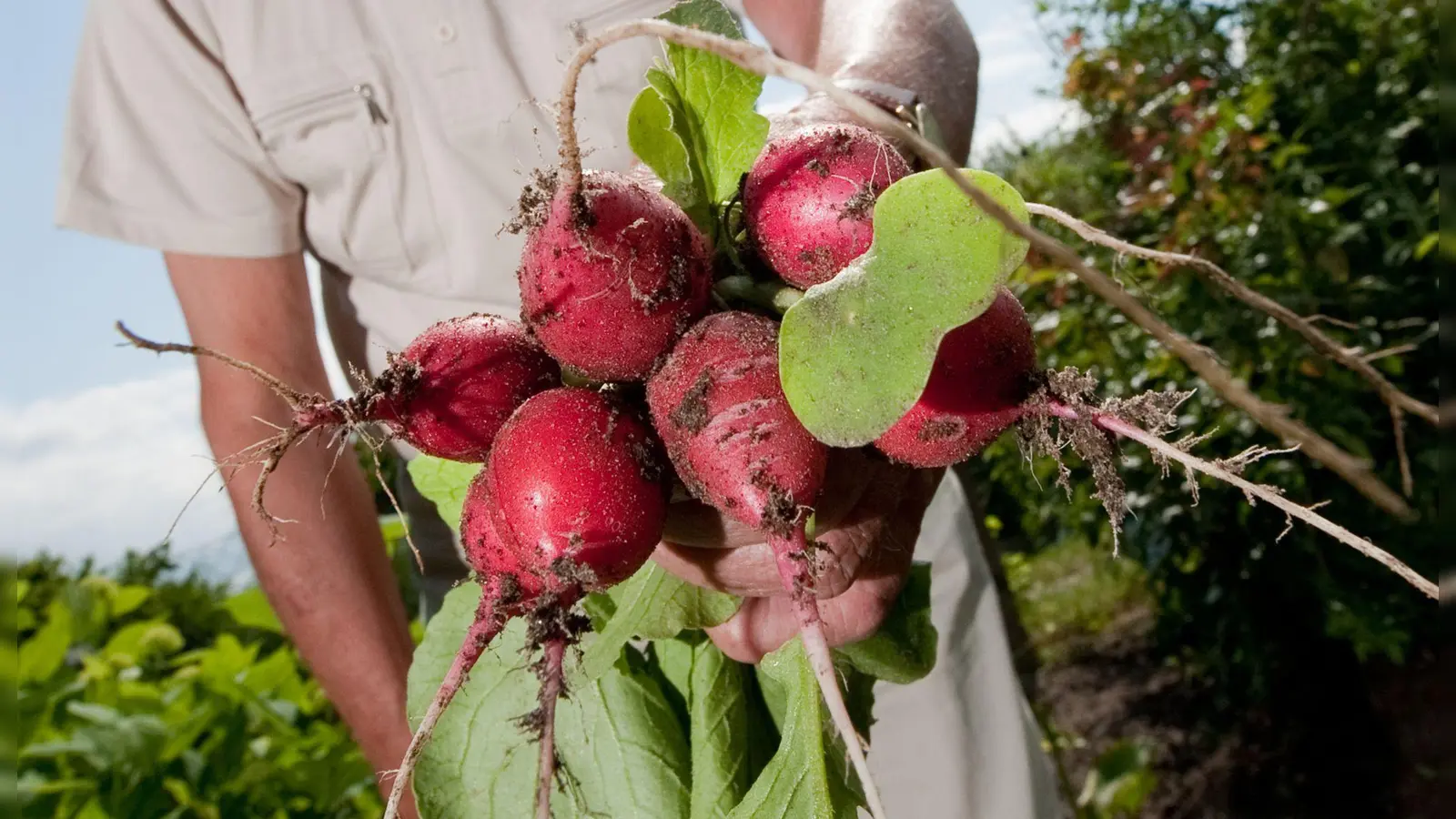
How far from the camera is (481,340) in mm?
645

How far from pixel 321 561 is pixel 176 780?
14.4 inches

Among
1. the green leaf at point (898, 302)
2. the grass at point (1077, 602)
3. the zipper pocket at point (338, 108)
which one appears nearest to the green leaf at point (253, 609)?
the zipper pocket at point (338, 108)

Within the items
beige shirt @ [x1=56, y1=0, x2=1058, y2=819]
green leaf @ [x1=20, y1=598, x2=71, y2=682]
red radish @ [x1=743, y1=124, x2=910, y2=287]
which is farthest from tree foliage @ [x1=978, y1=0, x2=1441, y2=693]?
green leaf @ [x1=20, y1=598, x2=71, y2=682]

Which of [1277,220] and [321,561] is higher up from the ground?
[321,561]

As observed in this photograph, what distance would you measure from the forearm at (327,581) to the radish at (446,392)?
26.4 inches

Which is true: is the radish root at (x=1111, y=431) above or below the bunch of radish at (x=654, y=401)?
below

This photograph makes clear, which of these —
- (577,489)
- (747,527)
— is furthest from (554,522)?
(747,527)

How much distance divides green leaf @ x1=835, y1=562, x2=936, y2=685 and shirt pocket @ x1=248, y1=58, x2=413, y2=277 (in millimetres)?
874

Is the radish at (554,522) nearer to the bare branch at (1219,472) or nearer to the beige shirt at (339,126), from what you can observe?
the bare branch at (1219,472)

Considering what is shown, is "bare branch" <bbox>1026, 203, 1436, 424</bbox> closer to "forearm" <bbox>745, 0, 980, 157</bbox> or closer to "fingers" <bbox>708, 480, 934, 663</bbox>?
"fingers" <bbox>708, 480, 934, 663</bbox>

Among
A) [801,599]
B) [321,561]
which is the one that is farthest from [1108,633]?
[801,599]

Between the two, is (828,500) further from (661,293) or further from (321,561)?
(321,561)

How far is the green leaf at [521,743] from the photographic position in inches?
31.6

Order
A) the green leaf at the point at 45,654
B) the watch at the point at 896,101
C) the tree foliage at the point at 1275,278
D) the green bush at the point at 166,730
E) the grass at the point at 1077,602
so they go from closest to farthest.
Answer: the watch at the point at 896,101, the green bush at the point at 166,730, the green leaf at the point at 45,654, the tree foliage at the point at 1275,278, the grass at the point at 1077,602
